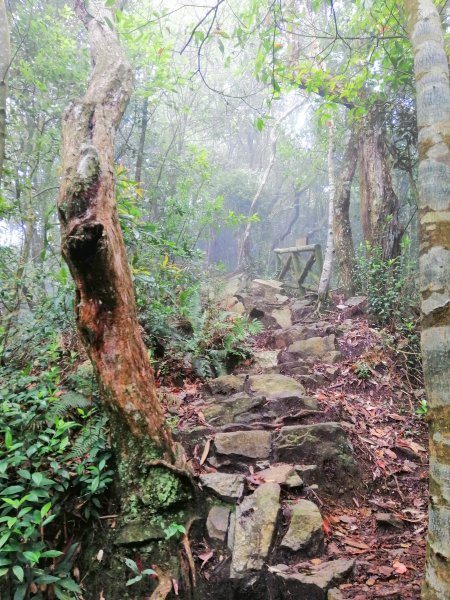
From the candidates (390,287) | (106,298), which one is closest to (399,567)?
(106,298)

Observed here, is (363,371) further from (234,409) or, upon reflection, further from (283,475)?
(283,475)

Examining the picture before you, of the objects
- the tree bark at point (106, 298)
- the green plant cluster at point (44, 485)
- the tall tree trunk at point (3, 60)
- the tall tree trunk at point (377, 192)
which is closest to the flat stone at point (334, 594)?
the tree bark at point (106, 298)

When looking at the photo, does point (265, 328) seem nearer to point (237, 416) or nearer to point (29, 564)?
point (237, 416)

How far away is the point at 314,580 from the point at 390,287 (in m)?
5.01

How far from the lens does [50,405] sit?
10.00 ft

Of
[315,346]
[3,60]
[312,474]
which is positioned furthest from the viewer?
[315,346]

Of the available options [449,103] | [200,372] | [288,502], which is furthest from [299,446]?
[449,103]

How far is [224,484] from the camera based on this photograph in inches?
119

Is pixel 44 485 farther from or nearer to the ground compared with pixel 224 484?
farther from the ground

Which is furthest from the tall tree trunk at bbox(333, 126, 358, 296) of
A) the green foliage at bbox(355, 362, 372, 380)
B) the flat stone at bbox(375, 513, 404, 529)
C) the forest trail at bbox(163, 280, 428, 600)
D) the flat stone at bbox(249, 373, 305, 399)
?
the flat stone at bbox(375, 513, 404, 529)

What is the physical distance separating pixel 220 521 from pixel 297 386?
6.99 ft

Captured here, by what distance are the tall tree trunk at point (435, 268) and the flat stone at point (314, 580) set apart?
2.60ft

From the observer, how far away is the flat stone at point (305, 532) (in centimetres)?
258

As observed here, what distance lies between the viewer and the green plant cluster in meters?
2.20
